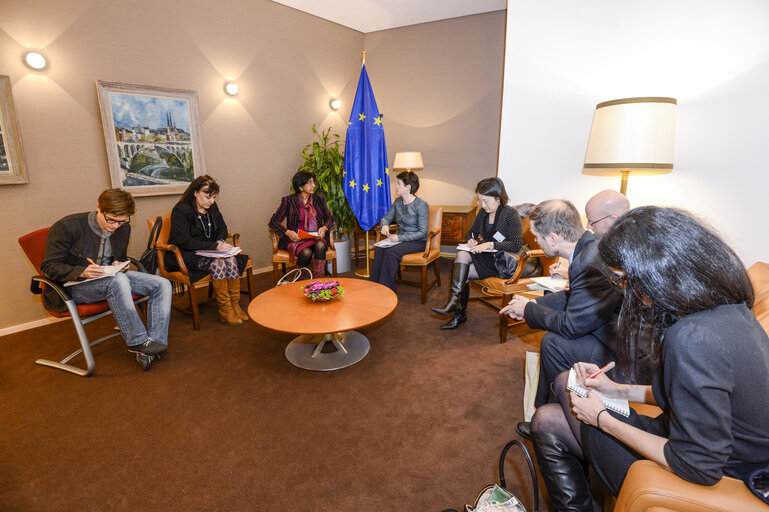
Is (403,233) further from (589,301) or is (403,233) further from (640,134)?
(589,301)

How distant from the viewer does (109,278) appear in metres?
2.72

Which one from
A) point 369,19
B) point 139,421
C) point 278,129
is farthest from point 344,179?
point 139,421

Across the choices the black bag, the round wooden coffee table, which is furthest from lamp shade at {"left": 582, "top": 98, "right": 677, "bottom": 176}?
the black bag

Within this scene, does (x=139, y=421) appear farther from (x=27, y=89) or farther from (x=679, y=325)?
(x=27, y=89)

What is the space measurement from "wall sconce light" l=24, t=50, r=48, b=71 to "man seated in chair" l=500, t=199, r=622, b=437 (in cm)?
421

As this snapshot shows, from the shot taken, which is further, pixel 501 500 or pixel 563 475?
pixel 563 475

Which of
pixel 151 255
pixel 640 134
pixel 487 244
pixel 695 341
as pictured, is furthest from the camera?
pixel 487 244

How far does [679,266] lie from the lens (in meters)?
0.96

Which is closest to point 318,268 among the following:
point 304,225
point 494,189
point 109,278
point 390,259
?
point 304,225

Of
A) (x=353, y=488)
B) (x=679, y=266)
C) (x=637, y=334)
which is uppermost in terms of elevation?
(x=679, y=266)

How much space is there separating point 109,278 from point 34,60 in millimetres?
2123

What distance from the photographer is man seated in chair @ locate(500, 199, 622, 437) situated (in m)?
1.82

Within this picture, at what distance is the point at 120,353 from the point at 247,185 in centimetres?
255

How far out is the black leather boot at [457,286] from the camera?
3477 millimetres
